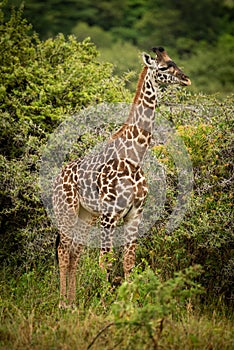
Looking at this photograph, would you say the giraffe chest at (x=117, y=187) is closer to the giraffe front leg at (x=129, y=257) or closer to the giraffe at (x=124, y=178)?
the giraffe at (x=124, y=178)

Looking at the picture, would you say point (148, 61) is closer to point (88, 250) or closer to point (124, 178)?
point (124, 178)

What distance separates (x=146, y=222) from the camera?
9859 millimetres

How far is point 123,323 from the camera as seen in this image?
261 inches

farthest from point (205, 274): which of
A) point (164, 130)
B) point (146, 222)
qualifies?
point (164, 130)

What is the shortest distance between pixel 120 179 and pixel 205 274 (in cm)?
177

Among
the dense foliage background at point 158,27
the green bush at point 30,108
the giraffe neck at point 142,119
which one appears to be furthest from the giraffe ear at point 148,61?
the dense foliage background at point 158,27

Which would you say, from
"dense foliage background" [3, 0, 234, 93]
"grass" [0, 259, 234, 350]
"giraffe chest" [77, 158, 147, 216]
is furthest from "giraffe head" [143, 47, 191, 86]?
"dense foliage background" [3, 0, 234, 93]

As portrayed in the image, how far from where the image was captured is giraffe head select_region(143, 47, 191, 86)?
8484 millimetres

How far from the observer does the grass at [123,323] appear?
668 centimetres

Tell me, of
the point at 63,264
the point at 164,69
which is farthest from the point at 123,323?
the point at 164,69

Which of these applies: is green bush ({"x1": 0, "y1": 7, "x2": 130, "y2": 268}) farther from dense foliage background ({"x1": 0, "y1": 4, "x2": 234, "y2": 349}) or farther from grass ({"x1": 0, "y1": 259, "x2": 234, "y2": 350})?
grass ({"x1": 0, "y1": 259, "x2": 234, "y2": 350})

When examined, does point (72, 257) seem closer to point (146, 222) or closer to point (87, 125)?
point (146, 222)

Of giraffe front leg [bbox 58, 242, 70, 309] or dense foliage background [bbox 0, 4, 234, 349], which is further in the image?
giraffe front leg [bbox 58, 242, 70, 309]

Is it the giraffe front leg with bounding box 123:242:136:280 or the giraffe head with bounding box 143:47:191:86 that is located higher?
the giraffe head with bounding box 143:47:191:86
